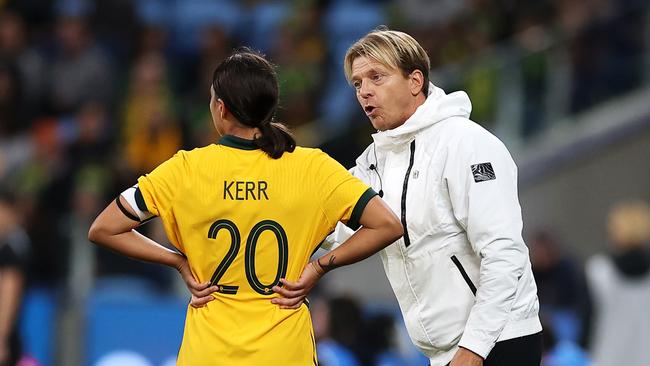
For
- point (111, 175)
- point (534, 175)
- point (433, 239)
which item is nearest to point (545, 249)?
point (534, 175)

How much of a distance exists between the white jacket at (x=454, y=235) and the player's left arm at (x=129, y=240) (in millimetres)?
738

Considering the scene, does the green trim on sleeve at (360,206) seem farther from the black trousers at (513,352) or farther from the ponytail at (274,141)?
the black trousers at (513,352)

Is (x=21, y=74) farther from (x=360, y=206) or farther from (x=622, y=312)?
(x=360, y=206)

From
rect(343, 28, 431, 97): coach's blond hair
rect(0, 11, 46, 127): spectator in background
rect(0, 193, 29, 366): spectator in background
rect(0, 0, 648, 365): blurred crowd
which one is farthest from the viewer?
rect(0, 11, 46, 127): spectator in background

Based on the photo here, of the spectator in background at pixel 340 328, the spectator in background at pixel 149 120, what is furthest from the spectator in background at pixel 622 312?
the spectator in background at pixel 149 120

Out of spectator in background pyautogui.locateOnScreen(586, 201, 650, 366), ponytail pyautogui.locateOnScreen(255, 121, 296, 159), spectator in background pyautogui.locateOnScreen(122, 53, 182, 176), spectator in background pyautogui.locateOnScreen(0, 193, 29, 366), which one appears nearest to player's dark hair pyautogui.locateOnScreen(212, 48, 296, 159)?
ponytail pyautogui.locateOnScreen(255, 121, 296, 159)

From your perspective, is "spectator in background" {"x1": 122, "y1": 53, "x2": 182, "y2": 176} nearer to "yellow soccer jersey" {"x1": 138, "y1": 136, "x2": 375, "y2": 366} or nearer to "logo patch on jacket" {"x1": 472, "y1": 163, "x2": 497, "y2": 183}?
"yellow soccer jersey" {"x1": 138, "y1": 136, "x2": 375, "y2": 366}

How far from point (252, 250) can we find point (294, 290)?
0.64 feet

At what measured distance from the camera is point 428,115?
489 centimetres

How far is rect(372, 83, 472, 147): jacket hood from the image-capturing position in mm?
4876

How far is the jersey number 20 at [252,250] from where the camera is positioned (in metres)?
4.53

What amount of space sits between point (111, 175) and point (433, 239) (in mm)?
7422

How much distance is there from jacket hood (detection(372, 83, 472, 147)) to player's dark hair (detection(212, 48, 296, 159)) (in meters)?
0.44

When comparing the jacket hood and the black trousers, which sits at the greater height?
the jacket hood
